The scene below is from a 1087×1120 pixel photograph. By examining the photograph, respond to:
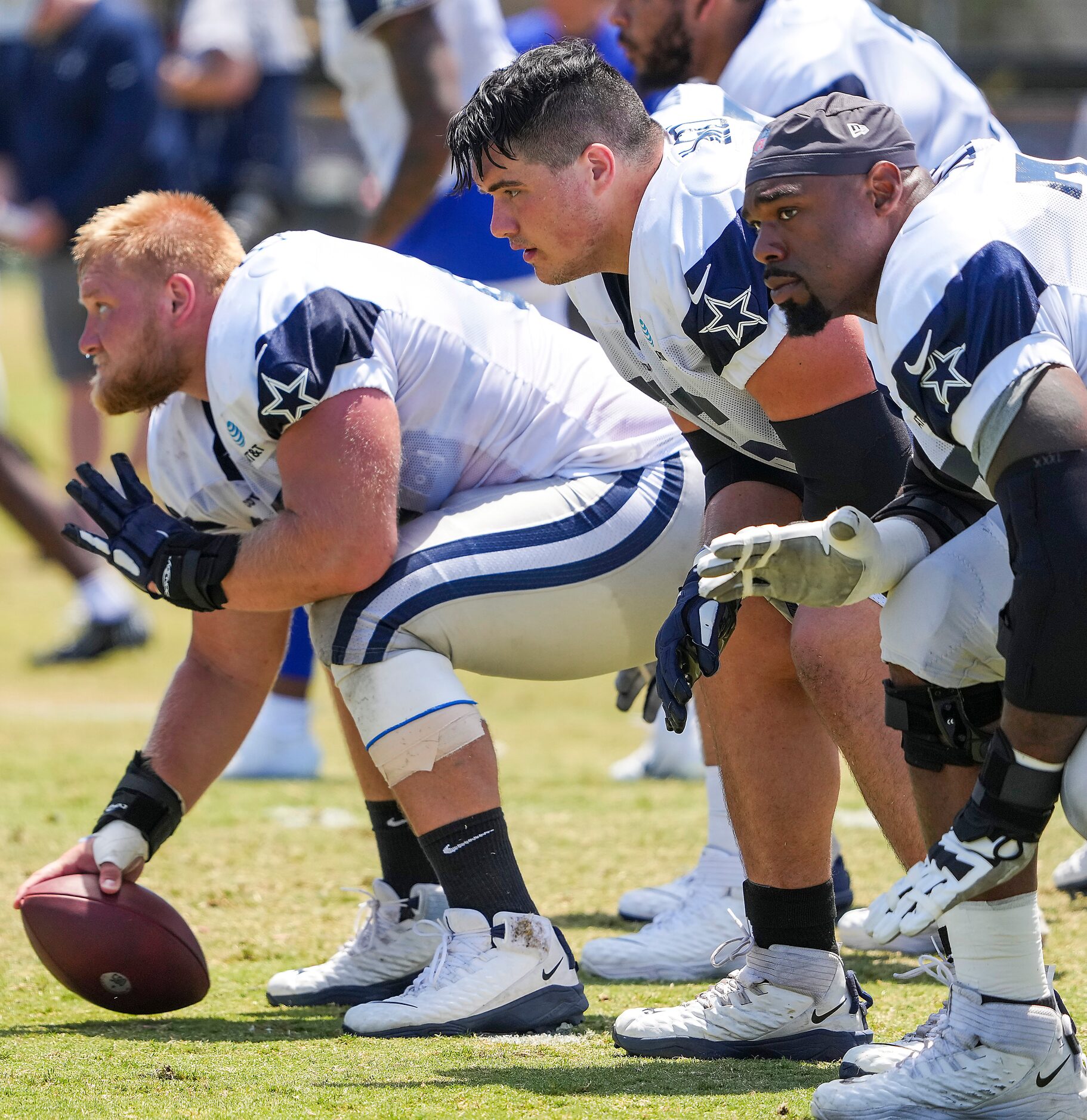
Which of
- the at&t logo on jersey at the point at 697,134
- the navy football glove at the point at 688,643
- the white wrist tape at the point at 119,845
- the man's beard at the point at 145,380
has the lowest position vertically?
the white wrist tape at the point at 119,845

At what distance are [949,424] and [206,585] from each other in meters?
1.42

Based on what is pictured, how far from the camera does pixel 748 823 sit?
113 inches

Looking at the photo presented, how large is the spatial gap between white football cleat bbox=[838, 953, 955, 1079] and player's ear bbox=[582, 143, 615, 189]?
133 cm

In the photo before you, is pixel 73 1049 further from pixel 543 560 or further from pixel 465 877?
pixel 543 560

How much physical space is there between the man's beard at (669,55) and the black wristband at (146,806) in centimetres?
205

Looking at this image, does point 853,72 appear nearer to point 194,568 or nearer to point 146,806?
point 194,568

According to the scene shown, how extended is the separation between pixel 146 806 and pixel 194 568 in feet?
A: 1.67

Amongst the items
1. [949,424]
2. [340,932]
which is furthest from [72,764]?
[949,424]

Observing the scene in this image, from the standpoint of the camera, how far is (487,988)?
9.46 feet

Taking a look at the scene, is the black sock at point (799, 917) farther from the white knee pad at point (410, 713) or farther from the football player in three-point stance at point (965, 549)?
the white knee pad at point (410, 713)

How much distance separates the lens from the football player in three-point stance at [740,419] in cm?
269

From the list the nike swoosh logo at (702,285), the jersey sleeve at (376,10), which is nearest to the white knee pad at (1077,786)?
the nike swoosh logo at (702,285)

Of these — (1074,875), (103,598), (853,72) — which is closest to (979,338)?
(853,72)

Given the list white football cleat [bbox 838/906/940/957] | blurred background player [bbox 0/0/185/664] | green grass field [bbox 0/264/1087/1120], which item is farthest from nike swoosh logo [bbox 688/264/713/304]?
blurred background player [bbox 0/0/185/664]
